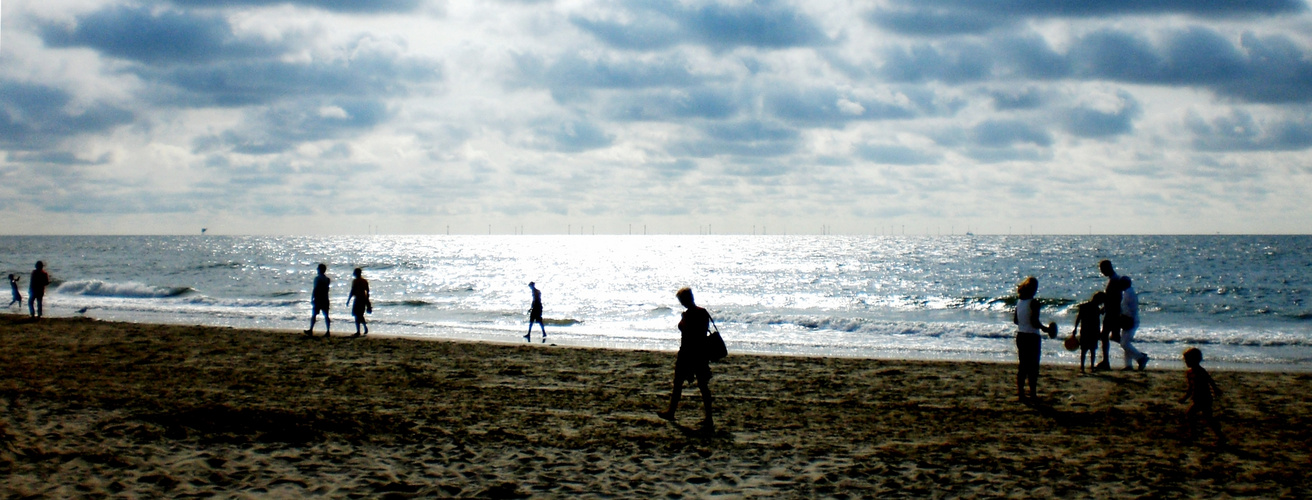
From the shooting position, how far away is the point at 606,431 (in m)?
8.50

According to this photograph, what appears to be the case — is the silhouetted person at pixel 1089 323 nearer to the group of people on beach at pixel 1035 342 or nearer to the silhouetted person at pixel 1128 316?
the group of people on beach at pixel 1035 342

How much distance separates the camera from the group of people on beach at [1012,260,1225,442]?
8.25m

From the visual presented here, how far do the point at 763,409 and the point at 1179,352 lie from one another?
47.4 ft

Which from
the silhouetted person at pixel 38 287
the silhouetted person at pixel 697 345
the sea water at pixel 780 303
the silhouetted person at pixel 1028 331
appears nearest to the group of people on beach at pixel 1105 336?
the silhouetted person at pixel 1028 331

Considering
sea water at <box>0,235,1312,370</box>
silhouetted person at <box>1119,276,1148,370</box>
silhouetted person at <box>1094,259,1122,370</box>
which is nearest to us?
silhouetted person at <box>1094,259,1122,370</box>

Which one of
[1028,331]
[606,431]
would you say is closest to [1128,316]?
[1028,331]

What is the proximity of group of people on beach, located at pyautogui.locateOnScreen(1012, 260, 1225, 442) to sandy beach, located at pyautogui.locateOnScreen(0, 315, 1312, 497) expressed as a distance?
0.34 metres

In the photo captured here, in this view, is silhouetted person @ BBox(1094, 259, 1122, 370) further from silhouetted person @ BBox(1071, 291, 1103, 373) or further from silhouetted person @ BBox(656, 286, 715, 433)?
silhouetted person @ BBox(656, 286, 715, 433)

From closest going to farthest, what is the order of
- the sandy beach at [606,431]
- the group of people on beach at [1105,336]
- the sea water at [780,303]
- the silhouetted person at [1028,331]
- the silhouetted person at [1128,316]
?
1. the sandy beach at [606,431]
2. the group of people on beach at [1105,336]
3. the silhouetted person at [1028,331]
4. the silhouetted person at [1128,316]
5. the sea water at [780,303]

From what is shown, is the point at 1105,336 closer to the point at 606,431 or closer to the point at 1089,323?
the point at 1089,323

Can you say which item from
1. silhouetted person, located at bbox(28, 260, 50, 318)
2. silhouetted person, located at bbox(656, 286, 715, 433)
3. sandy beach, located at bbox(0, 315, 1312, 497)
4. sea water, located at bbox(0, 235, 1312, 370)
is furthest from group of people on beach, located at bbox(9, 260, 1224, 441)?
silhouetted person, located at bbox(28, 260, 50, 318)

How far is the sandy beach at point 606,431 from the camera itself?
6535mm

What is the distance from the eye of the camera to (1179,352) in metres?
19.5

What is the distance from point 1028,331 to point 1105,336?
350 cm
